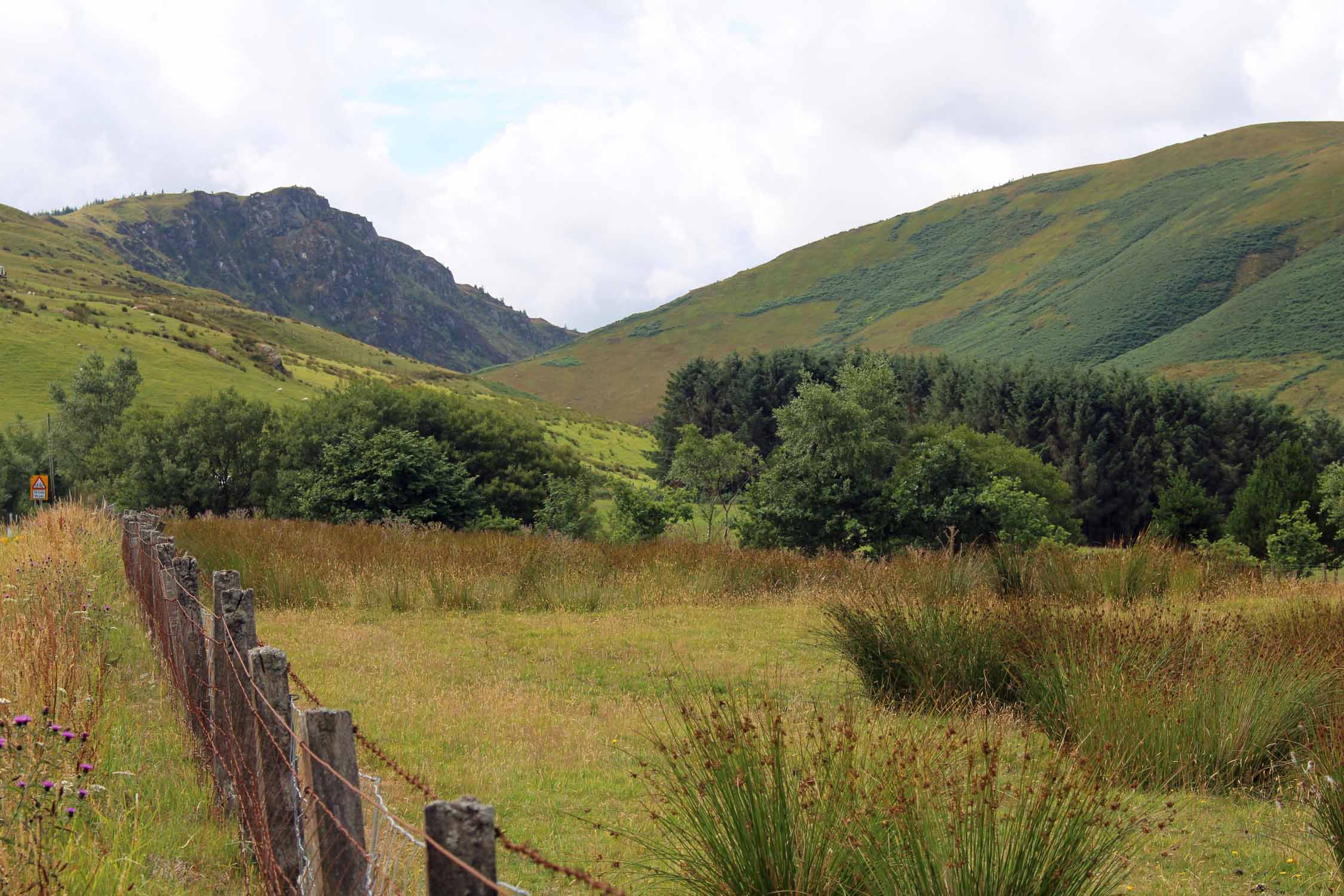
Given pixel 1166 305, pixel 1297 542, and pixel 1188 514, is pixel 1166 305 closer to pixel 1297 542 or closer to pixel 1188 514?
pixel 1188 514

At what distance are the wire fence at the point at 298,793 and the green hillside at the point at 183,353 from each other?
142 ft

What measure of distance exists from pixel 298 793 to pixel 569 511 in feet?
119

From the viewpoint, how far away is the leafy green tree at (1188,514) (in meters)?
40.2

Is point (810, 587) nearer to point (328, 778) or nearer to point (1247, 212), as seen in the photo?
point (328, 778)

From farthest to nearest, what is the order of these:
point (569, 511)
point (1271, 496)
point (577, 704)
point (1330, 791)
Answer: point (1271, 496)
point (569, 511)
point (577, 704)
point (1330, 791)

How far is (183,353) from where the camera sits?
66438mm

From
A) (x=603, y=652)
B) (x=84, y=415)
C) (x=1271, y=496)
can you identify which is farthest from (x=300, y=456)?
(x=1271, y=496)

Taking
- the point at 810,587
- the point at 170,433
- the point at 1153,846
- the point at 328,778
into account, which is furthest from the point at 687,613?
the point at 170,433

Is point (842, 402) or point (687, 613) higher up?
point (842, 402)

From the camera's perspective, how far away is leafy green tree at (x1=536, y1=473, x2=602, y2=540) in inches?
1485

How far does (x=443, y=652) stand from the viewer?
11.0 meters

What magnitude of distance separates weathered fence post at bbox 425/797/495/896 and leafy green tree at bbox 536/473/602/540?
34156 millimetres

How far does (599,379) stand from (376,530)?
6388 inches

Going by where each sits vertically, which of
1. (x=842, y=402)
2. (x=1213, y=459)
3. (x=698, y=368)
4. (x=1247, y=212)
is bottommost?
(x=1213, y=459)
